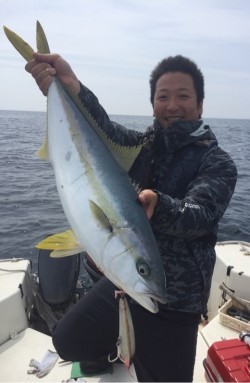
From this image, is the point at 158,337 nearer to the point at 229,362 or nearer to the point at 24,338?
the point at 229,362

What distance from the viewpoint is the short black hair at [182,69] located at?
3.34 meters

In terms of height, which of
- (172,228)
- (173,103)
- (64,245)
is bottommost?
(64,245)

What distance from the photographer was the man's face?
3.27 m

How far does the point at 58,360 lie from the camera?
4633 millimetres

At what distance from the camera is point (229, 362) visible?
370 centimetres

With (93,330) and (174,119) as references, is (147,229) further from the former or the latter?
(93,330)

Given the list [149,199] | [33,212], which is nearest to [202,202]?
[149,199]

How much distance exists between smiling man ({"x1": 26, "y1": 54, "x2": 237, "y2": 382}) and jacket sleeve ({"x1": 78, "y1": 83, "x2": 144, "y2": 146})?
1 cm

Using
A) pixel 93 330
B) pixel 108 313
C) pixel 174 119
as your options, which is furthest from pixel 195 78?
pixel 93 330

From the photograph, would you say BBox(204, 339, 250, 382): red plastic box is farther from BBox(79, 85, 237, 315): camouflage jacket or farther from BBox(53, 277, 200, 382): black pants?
BBox(79, 85, 237, 315): camouflage jacket

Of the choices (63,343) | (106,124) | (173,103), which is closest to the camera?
(173,103)

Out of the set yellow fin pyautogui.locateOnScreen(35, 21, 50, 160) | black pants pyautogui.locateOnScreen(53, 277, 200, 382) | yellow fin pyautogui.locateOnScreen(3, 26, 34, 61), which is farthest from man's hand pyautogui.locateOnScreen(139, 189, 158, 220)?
yellow fin pyautogui.locateOnScreen(3, 26, 34, 61)

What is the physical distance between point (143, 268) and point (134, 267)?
0.06 m

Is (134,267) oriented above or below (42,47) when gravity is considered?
below
